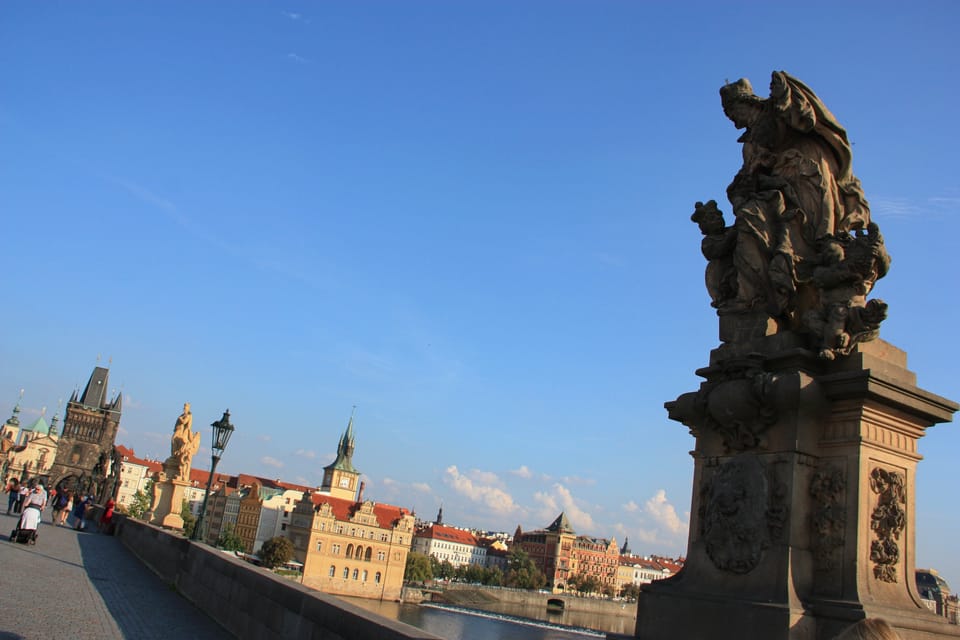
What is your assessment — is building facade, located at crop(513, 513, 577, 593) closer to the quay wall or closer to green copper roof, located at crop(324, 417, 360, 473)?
the quay wall

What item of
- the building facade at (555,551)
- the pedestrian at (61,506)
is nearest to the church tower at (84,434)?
the building facade at (555,551)

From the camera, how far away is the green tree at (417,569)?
11294cm

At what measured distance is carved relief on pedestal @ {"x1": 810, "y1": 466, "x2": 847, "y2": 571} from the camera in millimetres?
5102

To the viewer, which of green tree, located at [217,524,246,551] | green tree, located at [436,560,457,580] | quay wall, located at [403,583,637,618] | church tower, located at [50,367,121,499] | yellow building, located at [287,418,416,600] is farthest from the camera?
church tower, located at [50,367,121,499]

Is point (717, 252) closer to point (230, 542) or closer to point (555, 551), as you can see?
point (230, 542)

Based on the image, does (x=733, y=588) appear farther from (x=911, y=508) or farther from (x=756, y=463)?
(x=911, y=508)

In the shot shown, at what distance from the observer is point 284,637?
678 cm

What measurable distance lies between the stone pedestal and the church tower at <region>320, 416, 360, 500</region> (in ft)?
489

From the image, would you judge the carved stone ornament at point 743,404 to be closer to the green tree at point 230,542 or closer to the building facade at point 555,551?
the green tree at point 230,542

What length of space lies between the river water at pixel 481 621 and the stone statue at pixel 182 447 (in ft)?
111

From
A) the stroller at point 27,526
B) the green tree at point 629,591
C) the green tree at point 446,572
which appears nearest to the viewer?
the stroller at point 27,526

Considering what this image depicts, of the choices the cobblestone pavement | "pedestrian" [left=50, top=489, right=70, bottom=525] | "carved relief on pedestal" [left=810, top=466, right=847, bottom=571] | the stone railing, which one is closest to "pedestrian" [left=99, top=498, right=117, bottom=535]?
"pedestrian" [left=50, top=489, right=70, bottom=525]

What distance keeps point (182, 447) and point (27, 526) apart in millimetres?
8921

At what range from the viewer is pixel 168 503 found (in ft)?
81.8
